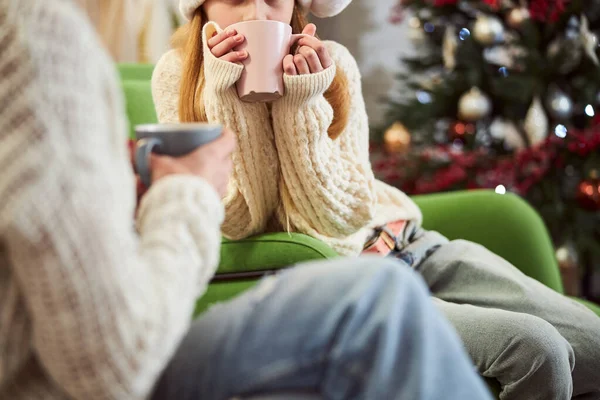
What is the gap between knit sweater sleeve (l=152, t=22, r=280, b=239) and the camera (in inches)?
52.5

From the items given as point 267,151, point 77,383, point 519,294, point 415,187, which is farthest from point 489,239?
point 77,383

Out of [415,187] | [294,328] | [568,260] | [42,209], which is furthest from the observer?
[415,187]

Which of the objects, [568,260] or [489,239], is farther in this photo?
[568,260]

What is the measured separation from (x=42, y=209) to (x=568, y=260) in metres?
2.22

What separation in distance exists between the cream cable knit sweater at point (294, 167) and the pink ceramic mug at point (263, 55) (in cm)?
4

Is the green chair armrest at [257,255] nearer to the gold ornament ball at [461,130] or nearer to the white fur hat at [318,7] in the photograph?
the white fur hat at [318,7]

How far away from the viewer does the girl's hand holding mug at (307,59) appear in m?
1.25

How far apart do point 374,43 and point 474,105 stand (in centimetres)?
105

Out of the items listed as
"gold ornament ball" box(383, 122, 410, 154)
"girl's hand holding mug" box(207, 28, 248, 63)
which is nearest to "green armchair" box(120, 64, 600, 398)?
"girl's hand holding mug" box(207, 28, 248, 63)

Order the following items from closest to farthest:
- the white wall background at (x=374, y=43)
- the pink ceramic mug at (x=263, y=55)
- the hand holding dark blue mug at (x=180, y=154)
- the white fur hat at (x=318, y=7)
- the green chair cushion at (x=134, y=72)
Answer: the hand holding dark blue mug at (x=180, y=154) < the pink ceramic mug at (x=263, y=55) < the white fur hat at (x=318, y=7) < the green chair cushion at (x=134, y=72) < the white wall background at (x=374, y=43)

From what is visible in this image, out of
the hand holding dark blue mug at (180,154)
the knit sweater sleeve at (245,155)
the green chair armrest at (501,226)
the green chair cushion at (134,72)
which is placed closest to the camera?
the hand holding dark blue mug at (180,154)

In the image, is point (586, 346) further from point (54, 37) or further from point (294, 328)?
point (54, 37)

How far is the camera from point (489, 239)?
5.79 feet

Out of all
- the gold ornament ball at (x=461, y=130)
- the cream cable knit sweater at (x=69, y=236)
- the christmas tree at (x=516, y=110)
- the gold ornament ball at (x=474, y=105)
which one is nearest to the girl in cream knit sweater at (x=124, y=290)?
the cream cable knit sweater at (x=69, y=236)
